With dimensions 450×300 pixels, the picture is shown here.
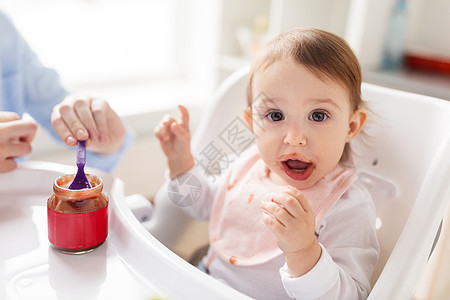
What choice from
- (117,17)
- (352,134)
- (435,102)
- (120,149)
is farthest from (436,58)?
(117,17)

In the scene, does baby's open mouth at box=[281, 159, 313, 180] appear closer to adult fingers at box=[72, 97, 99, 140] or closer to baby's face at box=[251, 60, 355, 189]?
baby's face at box=[251, 60, 355, 189]

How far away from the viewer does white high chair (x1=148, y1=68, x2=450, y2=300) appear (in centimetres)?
59

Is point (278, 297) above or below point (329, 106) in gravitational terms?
below

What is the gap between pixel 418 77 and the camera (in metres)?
1.35

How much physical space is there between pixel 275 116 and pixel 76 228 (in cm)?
31

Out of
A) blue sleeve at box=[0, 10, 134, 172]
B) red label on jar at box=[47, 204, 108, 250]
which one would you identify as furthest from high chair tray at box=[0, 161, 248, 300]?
blue sleeve at box=[0, 10, 134, 172]

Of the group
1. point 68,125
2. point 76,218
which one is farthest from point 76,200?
point 68,125

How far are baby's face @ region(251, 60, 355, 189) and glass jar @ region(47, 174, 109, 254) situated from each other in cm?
25

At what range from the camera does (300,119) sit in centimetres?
65

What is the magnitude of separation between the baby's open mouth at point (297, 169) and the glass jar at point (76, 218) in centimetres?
26

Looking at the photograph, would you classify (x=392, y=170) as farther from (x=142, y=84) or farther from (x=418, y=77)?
(x=142, y=84)

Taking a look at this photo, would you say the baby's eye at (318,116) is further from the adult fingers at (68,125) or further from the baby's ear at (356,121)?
the adult fingers at (68,125)

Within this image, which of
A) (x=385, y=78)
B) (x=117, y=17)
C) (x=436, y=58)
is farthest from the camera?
(x=117, y=17)

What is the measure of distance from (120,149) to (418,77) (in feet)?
2.85
